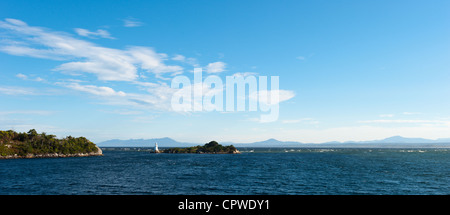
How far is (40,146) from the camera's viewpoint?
164m

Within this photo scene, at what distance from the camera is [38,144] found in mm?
165000

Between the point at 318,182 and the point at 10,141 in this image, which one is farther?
the point at 10,141

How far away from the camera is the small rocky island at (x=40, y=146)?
492 ft

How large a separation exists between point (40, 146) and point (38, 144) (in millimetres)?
2307

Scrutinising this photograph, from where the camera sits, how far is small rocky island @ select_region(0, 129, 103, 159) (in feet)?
492

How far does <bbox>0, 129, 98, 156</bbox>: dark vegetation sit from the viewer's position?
5942 inches

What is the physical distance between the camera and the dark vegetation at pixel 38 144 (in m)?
151
